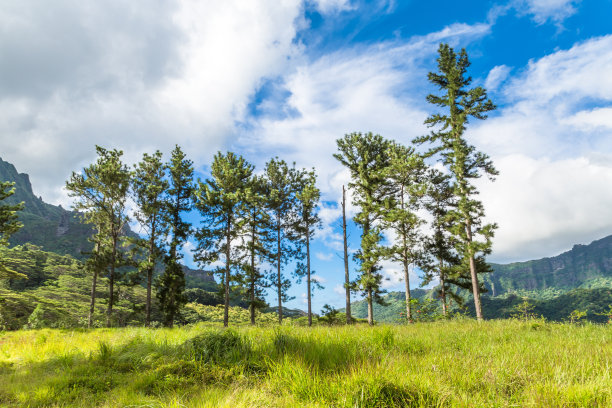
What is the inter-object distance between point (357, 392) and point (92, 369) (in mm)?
5557

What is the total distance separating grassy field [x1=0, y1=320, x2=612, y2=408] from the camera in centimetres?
291

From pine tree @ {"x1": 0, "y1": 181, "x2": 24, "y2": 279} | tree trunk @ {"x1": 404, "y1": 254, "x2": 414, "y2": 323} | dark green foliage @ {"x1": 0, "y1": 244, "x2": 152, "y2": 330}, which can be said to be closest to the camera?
tree trunk @ {"x1": 404, "y1": 254, "x2": 414, "y2": 323}

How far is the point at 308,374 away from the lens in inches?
143

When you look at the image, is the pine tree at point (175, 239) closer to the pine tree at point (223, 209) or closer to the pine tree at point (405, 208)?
the pine tree at point (223, 209)

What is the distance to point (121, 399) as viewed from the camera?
3.85 metres

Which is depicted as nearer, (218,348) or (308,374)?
(308,374)

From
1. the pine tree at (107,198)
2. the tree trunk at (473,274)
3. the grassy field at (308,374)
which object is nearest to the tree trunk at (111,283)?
the pine tree at (107,198)

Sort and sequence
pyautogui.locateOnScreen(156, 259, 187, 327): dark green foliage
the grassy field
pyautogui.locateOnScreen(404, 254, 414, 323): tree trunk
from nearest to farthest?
the grassy field → pyautogui.locateOnScreen(404, 254, 414, 323): tree trunk → pyautogui.locateOnScreen(156, 259, 187, 327): dark green foliage

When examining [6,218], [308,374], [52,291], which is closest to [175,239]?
[6,218]

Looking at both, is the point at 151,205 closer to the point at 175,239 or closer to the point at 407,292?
the point at 175,239

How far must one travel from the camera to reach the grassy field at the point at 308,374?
9.55ft

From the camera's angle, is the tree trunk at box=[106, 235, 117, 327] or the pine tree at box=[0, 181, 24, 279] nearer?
the tree trunk at box=[106, 235, 117, 327]

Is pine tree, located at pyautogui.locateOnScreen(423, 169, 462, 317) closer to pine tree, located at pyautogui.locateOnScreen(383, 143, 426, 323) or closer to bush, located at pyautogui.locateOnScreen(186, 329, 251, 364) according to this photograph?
pine tree, located at pyautogui.locateOnScreen(383, 143, 426, 323)

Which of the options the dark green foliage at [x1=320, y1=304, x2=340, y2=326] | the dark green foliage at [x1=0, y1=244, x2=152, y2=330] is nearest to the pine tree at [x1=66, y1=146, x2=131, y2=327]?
the dark green foliage at [x1=320, y1=304, x2=340, y2=326]
